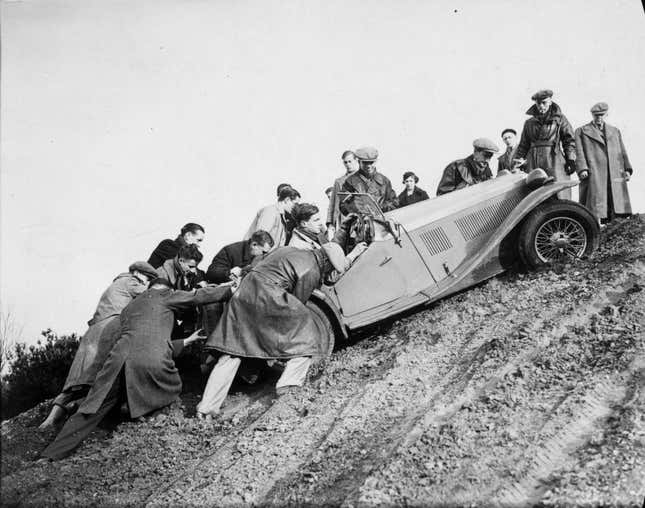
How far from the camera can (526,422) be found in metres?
5.07

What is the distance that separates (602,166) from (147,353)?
635 cm

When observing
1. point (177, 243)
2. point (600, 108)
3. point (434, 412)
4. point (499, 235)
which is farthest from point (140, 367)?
point (600, 108)

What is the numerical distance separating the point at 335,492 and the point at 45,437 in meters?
3.50

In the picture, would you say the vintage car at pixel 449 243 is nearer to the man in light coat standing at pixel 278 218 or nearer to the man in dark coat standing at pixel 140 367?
the man in light coat standing at pixel 278 218

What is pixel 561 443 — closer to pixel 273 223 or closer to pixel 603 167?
pixel 273 223

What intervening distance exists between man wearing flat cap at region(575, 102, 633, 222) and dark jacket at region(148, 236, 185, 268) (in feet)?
17.3

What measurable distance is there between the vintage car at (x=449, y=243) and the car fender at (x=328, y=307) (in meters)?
0.01

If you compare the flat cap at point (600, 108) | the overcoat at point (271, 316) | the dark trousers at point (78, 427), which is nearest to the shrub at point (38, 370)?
the dark trousers at point (78, 427)

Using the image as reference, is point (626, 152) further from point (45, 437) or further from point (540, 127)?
point (45, 437)

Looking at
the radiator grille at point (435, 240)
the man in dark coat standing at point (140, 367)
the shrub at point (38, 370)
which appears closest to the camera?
the man in dark coat standing at point (140, 367)

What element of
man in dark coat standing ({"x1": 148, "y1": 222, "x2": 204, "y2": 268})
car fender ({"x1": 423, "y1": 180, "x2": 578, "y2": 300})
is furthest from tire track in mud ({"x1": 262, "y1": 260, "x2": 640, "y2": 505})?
man in dark coat standing ({"x1": 148, "y1": 222, "x2": 204, "y2": 268})

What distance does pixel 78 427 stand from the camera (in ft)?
20.0

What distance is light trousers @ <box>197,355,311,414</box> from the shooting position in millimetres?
6320

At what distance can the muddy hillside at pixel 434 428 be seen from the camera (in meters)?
4.54
